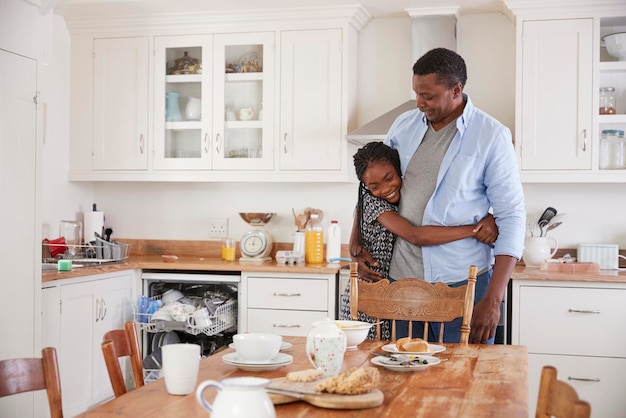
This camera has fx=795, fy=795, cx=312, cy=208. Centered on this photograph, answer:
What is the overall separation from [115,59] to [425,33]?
1.74m

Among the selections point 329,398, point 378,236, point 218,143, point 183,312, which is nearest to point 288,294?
point 183,312

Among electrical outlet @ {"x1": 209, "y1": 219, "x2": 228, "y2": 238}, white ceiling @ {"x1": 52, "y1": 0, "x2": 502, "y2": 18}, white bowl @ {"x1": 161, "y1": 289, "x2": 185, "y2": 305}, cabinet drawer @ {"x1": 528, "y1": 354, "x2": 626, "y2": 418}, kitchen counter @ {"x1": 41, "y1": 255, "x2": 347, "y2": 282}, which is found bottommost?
cabinet drawer @ {"x1": 528, "y1": 354, "x2": 626, "y2": 418}

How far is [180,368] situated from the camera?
1.56 metres

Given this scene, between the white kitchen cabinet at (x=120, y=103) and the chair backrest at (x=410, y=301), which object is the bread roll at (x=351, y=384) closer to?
the chair backrest at (x=410, y=301)

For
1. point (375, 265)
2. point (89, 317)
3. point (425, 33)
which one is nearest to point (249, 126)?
point (425, 33)

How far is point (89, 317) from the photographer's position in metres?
3.77

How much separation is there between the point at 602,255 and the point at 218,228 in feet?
6.92

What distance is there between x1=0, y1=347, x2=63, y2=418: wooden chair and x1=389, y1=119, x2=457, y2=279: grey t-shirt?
51.1 inches

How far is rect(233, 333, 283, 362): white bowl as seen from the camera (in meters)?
1.80

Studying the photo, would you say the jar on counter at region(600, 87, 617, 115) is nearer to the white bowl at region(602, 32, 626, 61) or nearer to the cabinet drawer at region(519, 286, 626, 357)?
the white bowl at region(602, 32, 626, 61)

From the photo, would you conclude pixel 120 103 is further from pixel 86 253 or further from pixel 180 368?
pixel 180 368

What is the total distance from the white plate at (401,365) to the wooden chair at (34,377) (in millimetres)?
713

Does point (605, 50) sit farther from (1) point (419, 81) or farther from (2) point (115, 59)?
(2) point (115, 59)

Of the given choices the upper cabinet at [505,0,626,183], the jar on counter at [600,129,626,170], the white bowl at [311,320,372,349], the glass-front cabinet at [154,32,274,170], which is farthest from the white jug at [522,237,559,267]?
the white bowl at [311,320,372,349]
